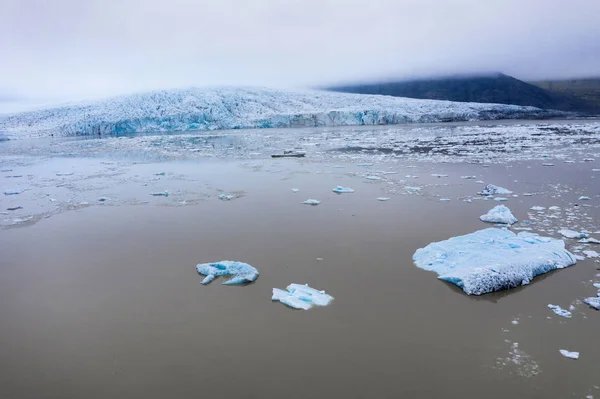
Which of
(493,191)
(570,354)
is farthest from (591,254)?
(493,191)

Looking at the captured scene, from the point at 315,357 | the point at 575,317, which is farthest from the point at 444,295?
the point at 315,357

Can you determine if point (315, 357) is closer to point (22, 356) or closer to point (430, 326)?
point (430, 326)

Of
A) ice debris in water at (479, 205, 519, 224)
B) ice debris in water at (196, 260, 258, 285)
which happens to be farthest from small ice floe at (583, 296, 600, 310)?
ice debris in water at (196, 260, 258, 285)

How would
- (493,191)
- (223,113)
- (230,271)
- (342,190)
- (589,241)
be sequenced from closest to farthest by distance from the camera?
(230,271)
(589,241)
(493,191)
(342,190)
(223,113)

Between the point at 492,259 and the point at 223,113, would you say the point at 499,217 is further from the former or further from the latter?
the point at 223,113

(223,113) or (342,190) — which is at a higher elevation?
(223,113)

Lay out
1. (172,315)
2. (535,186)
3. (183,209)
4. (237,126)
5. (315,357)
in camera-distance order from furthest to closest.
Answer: (237,126) < (535,186) < (183,209) < (172,315) < (315,357)
